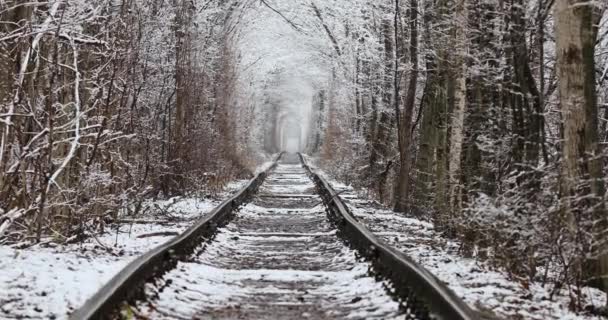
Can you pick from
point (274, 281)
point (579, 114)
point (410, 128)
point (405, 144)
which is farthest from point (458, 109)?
point (410, 128)

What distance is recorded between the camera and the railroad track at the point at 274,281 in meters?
5.95

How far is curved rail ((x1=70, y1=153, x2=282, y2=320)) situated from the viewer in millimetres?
5149

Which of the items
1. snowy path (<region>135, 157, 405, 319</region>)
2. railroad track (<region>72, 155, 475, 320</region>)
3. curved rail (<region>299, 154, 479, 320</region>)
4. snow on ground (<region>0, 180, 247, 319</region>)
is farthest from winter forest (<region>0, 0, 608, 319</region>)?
snowy path (<region>135, 157, 405, 319</region>)

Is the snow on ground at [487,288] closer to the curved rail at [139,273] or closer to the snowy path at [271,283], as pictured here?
the snowy path at [271,283]

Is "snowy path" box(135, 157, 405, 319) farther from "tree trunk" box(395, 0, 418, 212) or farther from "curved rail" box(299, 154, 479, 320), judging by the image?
"tree trunk" box(395, 0, 418, 212)

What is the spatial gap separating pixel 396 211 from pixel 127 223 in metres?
7.16

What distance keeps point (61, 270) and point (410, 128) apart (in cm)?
1221

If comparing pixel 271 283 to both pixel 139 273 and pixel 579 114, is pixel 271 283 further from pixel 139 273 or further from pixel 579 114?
pixel 579 114

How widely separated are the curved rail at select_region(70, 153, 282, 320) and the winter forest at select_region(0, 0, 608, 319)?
31.8 inches

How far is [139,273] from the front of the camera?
259 inches

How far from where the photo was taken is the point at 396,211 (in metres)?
17.9

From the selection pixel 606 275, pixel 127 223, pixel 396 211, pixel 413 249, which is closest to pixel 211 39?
pixel 396 211

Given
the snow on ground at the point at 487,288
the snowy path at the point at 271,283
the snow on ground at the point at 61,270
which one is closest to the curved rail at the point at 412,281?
the snowy path at the point at 271,283

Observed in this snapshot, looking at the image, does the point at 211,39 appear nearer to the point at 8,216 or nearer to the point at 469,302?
the point at 8,216
